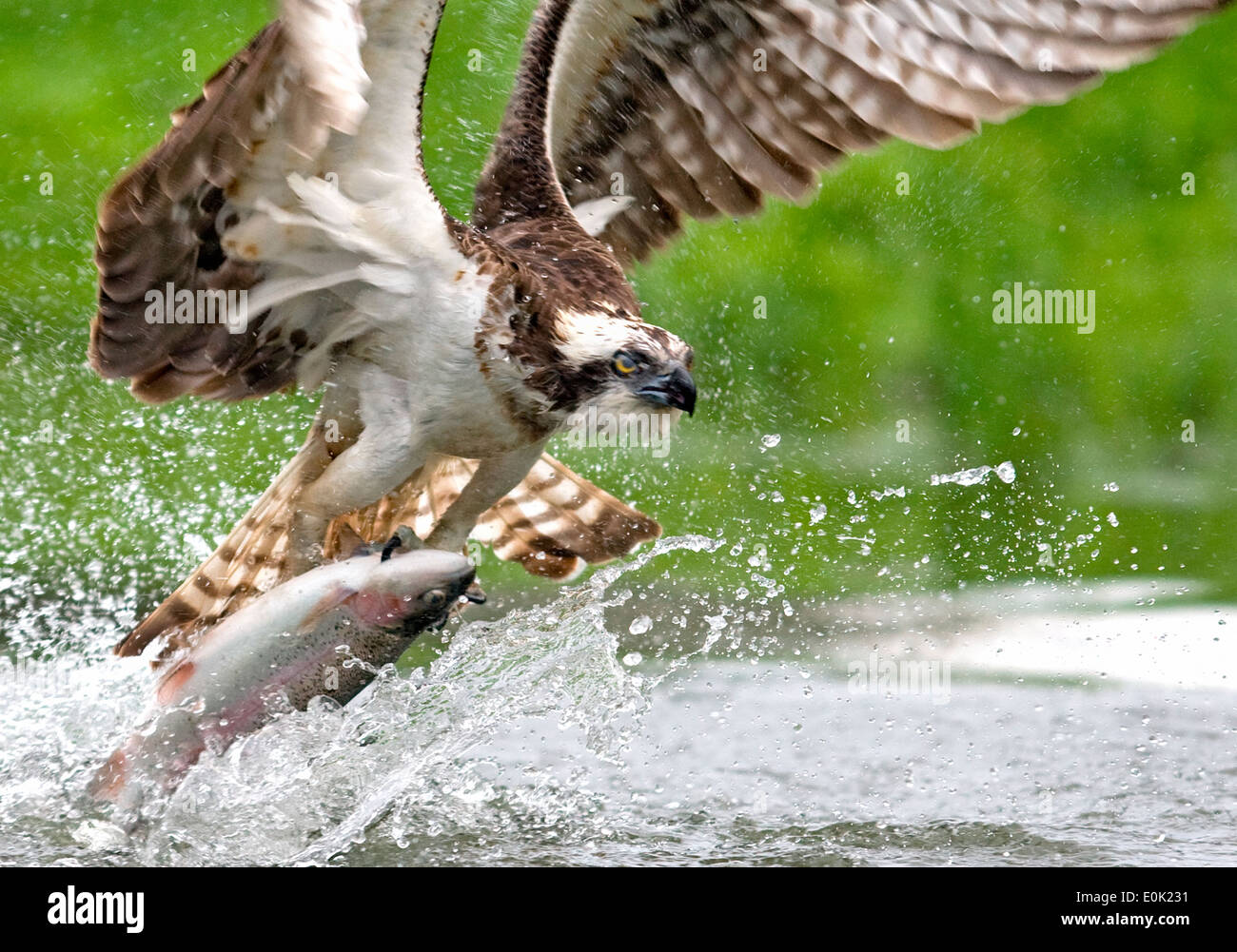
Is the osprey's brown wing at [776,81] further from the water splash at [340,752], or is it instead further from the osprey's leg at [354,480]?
the water splash at [340,752]

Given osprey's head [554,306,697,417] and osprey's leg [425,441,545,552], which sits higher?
osprey's head [554,306,697,417]

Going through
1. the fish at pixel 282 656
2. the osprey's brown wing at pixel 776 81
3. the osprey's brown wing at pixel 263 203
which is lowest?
the fish at pixel 282 656

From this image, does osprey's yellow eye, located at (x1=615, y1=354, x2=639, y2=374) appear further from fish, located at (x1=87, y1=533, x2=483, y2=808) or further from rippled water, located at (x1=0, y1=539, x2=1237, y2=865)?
rippled water, located at (x1=0, y1=539, x2=1237, y2=865)

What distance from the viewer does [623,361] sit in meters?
3.93

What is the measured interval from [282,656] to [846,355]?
5.04 metres

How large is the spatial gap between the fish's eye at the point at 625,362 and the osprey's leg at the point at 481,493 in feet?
1.49

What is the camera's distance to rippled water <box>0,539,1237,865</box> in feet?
12.8

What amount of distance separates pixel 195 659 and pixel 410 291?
41.3 inches

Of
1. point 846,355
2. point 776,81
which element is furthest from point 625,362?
point 846,355

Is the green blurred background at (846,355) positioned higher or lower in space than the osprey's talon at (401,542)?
higher

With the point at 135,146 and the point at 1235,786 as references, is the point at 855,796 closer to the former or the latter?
the point at 1235,786

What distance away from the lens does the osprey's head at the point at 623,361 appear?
394 cm

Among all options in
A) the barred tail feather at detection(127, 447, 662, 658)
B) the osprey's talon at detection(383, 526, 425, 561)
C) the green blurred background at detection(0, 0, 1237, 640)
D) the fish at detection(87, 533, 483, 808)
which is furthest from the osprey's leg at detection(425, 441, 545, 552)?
the green blurred background at detection(0, 0, 1237, 640)

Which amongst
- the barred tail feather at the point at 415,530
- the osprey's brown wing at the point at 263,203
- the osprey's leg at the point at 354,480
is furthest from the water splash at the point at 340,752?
the osprey's brown wing at the point at 263,203
